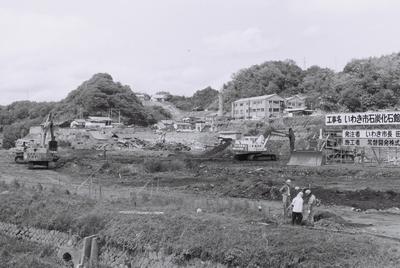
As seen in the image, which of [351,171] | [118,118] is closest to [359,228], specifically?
[351,171]

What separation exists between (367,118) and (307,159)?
6.77m

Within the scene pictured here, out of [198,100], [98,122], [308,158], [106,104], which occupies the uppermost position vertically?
[198,100]

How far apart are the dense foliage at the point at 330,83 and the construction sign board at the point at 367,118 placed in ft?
127

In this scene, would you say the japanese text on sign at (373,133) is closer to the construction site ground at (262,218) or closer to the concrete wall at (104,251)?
the construction site ground at (262,218)

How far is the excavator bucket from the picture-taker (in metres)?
41.8

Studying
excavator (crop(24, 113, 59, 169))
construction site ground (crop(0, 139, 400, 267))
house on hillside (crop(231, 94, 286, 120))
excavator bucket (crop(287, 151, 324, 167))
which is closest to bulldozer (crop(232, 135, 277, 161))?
excavator bucket (crop(287, 151, 324, 167))

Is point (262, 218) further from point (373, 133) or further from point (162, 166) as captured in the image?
point (162, 166)

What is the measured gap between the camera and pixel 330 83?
94375 millimetres

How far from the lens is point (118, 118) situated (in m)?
122

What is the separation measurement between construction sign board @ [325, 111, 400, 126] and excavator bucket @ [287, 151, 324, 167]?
3.41 m

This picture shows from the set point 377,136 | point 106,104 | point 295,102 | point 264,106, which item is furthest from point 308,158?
point 106,104

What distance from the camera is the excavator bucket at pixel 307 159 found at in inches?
1647

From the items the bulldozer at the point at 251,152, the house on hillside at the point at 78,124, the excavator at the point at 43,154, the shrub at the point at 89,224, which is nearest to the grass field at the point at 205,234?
the shrub at the point at 89,224

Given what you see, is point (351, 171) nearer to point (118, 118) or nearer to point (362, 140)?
point (362, 140)
